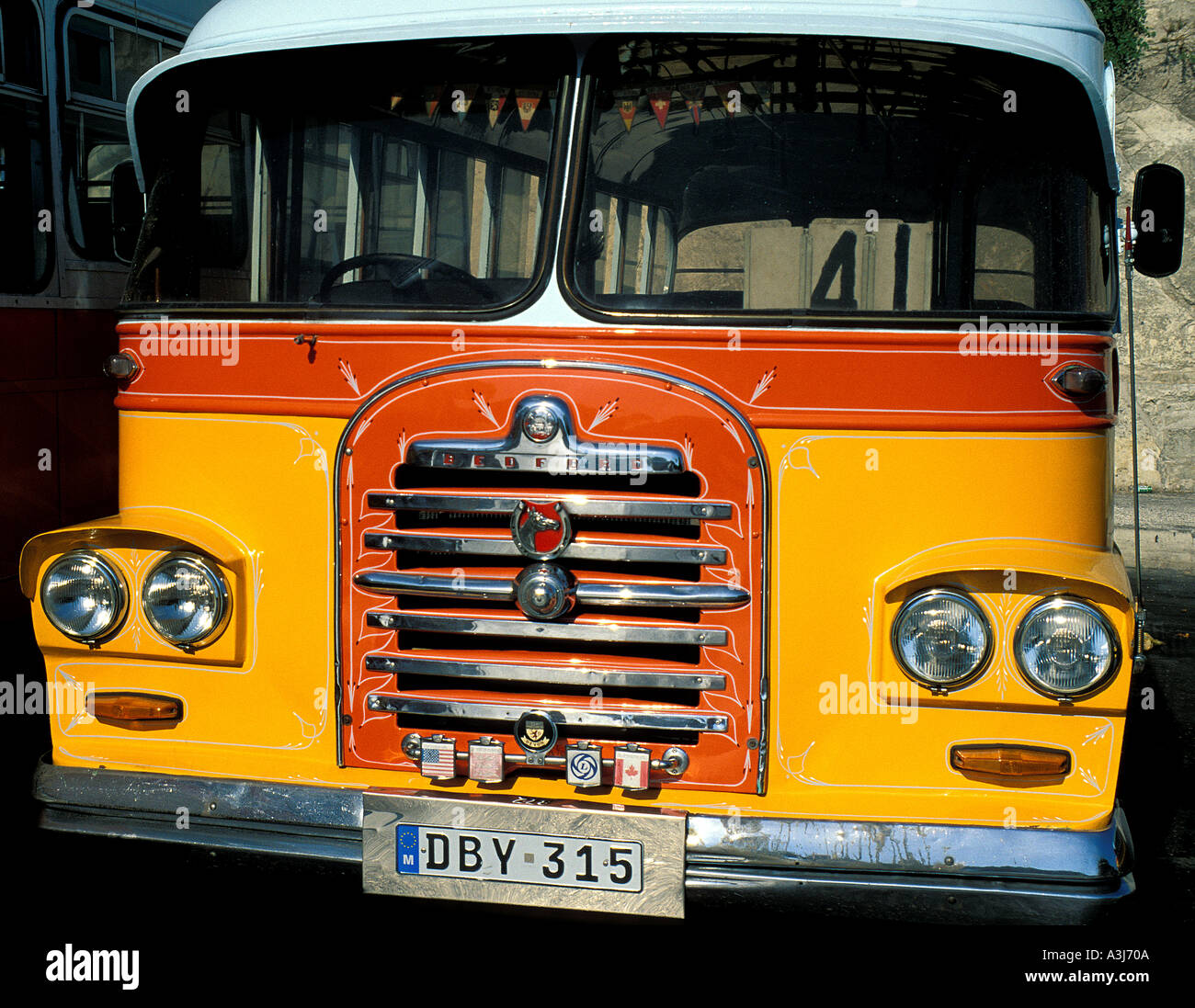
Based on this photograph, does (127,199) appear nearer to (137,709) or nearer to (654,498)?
(137,709)

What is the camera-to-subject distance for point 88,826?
3.13 metres

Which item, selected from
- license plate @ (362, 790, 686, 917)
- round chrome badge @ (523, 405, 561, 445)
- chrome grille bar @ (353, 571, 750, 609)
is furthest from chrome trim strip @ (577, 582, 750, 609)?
license plate @ (362, 790, 686, 917)

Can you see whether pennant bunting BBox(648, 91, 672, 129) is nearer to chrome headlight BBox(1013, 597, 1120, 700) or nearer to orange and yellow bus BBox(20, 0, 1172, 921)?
orange and yellow bus BBox(20, 0, 1172, 921)

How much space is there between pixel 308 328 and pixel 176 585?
0.73m

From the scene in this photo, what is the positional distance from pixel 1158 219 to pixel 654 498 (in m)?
1.84

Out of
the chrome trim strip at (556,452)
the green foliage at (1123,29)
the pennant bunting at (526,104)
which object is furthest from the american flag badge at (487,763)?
the green foliage at (1123,29)

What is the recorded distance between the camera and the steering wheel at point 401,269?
3.21 metres

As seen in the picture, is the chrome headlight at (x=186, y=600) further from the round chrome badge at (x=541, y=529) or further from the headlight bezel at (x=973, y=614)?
the headlight bezel at (x=973, y=614)

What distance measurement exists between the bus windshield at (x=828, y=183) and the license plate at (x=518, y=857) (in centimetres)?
128

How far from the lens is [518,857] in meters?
2.83

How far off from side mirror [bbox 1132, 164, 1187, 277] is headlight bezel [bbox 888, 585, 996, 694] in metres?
1.44

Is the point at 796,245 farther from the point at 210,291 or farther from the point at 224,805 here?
the point at 224,805

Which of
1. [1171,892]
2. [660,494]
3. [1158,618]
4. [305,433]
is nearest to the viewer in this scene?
[660,494]
